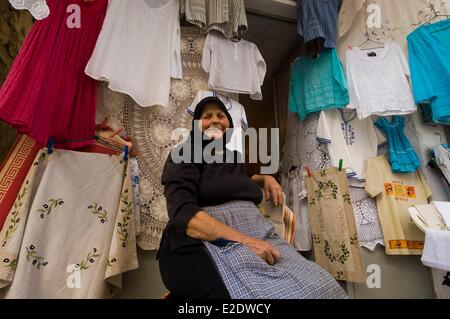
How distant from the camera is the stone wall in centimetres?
128

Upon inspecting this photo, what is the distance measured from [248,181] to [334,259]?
0.87m

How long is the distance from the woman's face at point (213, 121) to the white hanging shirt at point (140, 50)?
30 centimetres

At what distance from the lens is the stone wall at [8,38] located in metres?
1.28

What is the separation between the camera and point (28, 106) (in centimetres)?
98

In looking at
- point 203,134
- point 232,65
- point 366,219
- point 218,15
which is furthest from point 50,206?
point 366,219

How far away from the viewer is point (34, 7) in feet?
3.34

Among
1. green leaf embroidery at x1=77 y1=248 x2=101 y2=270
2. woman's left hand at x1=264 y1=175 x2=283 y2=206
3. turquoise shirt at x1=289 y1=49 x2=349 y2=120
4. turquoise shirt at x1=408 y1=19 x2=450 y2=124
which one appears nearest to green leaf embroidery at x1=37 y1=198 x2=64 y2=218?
green leaf embroidery at x1=77 y1=248 x2=101 y2=270

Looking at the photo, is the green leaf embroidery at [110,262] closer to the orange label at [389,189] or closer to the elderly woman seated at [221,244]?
the elderly woman seated at [221,244]

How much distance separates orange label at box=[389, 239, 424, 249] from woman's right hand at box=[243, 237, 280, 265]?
42.9 inches

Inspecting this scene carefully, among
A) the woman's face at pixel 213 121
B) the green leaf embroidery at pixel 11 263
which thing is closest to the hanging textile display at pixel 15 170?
the green leaf embroidery at pixel 11 263

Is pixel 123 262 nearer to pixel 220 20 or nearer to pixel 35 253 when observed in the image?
pixel 35 253

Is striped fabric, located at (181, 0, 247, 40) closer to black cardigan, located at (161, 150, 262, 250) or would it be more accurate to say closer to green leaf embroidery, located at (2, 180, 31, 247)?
black cardigan, located at (161, 150, 262, 250)
